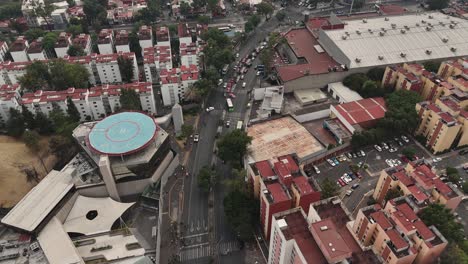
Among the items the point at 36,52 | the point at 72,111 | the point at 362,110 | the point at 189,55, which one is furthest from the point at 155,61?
the point at 362,110

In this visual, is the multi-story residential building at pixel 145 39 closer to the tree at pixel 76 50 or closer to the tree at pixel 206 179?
the tree at pixel 76 50

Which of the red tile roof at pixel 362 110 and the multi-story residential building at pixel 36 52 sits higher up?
the multi-story residential building at pixel 36 52

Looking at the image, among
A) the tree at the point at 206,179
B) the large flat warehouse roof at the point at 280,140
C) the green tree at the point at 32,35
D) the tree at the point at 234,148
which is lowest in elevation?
the tree at the point at 206,179

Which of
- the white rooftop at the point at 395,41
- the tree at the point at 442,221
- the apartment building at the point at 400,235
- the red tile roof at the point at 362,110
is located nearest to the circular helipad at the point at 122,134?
the apartment building at the point at 400,235

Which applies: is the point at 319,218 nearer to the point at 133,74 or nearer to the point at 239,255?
the point at 239,255

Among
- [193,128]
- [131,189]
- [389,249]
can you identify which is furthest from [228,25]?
[389,249]

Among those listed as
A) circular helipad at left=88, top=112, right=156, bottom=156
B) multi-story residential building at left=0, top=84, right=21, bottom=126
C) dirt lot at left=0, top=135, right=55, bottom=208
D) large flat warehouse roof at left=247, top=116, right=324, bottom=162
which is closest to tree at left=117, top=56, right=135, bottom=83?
multi-story residential building at left=0, top=84, right=21, bottom=126
